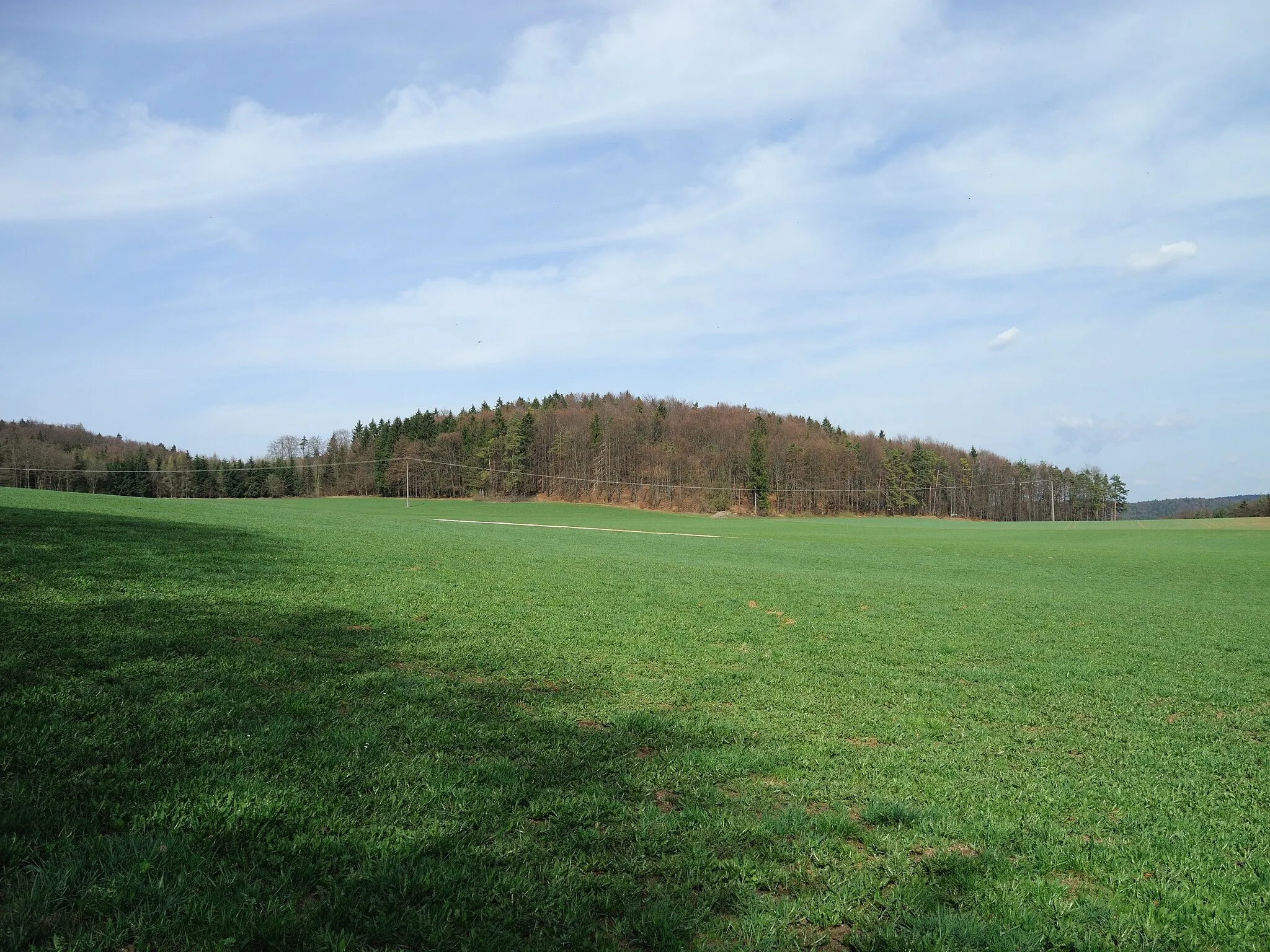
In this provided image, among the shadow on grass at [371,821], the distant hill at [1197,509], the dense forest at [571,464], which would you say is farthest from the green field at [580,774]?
the distant hill at [1197,509]

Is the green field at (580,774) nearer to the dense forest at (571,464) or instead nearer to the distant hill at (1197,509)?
the dense forest at (571,464)

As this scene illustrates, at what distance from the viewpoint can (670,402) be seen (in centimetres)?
13612

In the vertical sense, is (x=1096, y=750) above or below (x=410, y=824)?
below

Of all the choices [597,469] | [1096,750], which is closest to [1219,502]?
[597,469]

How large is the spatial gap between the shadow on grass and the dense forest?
95887 mm

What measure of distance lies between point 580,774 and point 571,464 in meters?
106

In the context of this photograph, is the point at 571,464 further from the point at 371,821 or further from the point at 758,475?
the point at 371,821

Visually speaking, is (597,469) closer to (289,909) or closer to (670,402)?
(670,402)

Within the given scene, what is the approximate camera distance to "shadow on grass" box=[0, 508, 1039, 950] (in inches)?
135

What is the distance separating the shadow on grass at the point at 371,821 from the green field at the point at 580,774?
0.02 meters

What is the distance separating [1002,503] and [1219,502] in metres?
74.1

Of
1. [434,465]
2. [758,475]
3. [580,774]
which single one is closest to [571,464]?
[434,465]

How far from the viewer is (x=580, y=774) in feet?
18.3

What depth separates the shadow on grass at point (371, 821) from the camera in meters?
3.44
